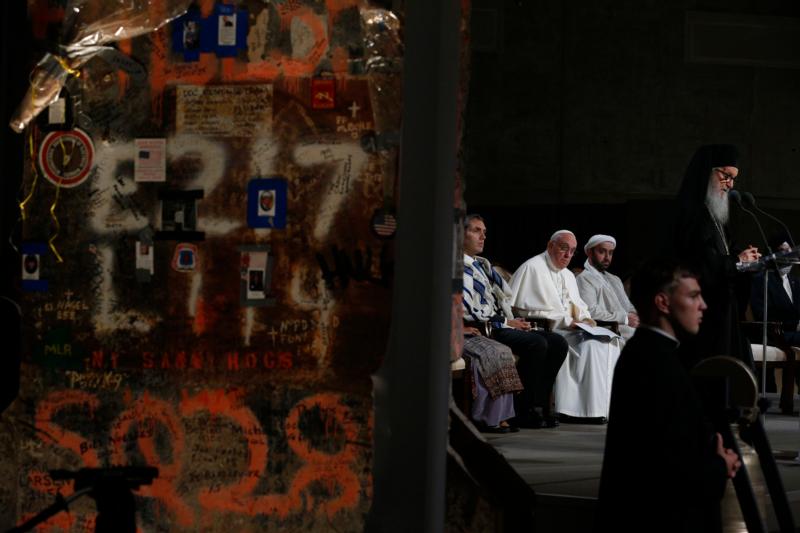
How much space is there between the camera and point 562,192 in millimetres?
13945

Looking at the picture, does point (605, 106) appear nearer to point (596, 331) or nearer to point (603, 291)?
point (603, 291)

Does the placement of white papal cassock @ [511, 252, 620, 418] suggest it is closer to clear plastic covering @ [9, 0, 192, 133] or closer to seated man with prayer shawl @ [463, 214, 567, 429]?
seated man with prayer shawl @ [463, 214, 567, 429]

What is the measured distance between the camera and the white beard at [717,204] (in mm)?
5973

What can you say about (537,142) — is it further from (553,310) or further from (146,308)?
(146,308)

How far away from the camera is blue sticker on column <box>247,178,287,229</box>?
3.58 metres

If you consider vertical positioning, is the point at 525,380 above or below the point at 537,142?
below

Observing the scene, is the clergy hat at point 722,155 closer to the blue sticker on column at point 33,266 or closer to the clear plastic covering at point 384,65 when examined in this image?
the clear plastic covering at point 384,65

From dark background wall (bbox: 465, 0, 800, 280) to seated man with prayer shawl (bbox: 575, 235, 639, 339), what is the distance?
15.4ft

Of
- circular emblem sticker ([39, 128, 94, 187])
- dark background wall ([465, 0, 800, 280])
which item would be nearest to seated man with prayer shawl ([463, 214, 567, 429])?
circular emblem sticker ([39, 128, 94, 187])

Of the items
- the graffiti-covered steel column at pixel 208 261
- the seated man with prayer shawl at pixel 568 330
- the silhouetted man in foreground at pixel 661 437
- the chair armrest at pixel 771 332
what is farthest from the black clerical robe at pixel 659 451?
the chair armrest at pixel 771 332

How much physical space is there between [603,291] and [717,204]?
302 centimetres

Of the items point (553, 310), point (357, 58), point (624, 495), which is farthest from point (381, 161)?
point (553, 310)

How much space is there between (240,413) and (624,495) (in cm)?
118

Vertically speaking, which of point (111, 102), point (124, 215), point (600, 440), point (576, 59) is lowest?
point (600, 440)
